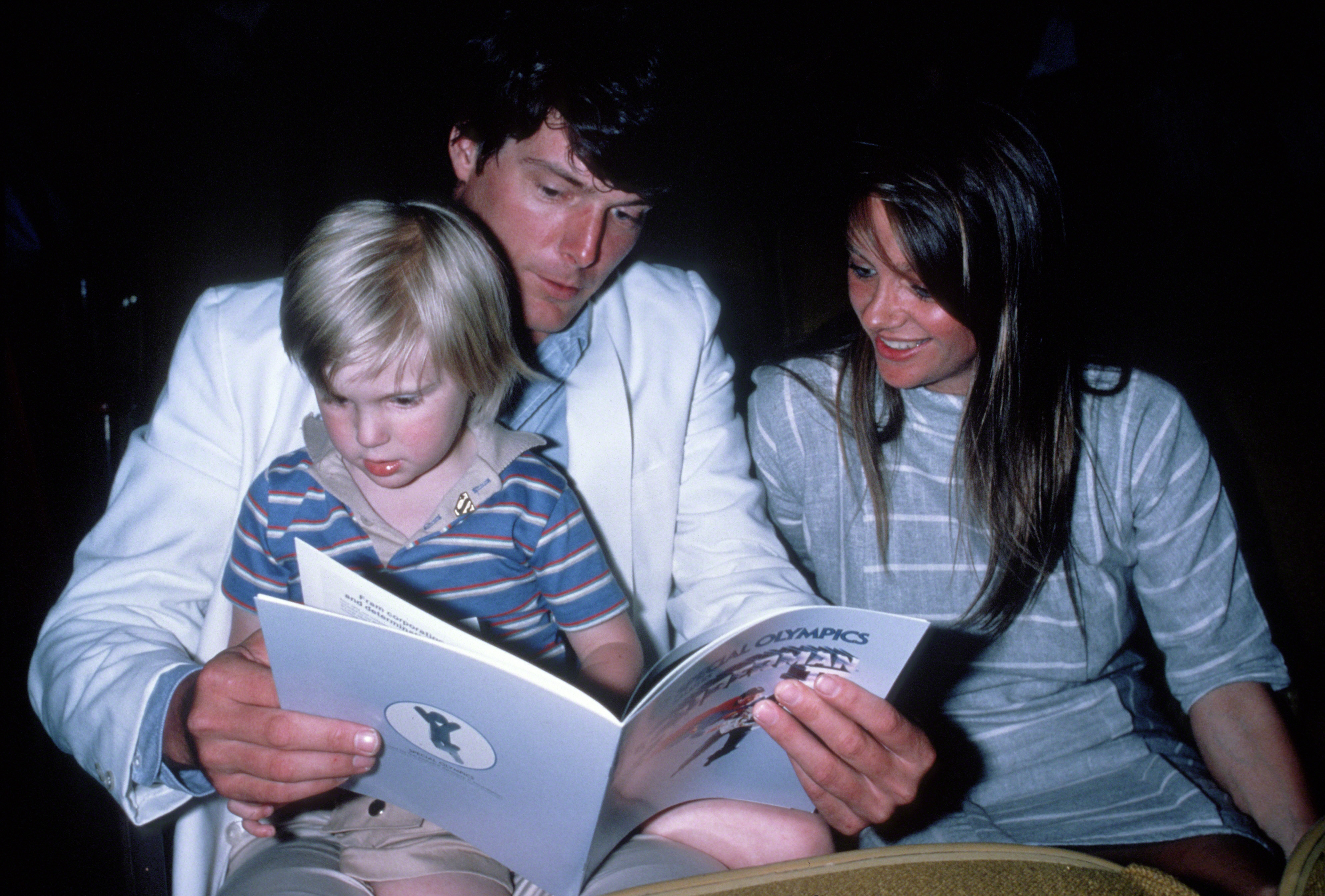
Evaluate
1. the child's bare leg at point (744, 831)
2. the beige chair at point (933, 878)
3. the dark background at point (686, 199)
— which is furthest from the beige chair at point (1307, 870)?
the dark background at point (686, 199)

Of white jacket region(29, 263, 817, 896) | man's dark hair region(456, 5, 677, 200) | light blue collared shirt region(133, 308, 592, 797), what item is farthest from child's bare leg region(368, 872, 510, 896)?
man's dark hair region(456, 5, 677, 200)

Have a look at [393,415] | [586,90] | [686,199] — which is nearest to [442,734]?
[393,415]

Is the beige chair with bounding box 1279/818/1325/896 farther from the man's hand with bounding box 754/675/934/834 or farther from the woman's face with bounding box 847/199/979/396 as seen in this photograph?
the woman's face with bounding box 847/199/979/396

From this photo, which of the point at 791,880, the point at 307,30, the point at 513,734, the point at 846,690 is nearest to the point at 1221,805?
the point at 846,690

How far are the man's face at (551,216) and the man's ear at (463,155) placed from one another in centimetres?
3

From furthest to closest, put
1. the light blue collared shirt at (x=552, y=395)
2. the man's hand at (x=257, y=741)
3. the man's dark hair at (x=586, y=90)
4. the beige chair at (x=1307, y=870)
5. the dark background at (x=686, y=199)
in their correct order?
1. the dark background at (x=686, y=199)
2. the light blue collared shirt at (x=552, y=395)
3. the man's dark hair at (x=586, y=90)
4. the man's hand at (x=257, y=741)
5. the beige chair at (x=1307, y=870)

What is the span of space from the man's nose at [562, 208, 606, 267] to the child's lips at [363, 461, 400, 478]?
34 centimetres

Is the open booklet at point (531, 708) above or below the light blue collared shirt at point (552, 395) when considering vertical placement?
below

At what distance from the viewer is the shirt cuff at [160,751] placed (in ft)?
2.51

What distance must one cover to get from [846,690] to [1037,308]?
577 millimetres

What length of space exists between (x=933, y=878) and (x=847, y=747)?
0.71 ft

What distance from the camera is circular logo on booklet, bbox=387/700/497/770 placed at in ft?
1.99

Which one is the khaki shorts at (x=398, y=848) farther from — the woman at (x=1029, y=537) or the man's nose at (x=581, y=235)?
the man's nose at (x=581, y=235)

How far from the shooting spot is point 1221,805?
0.95 m
